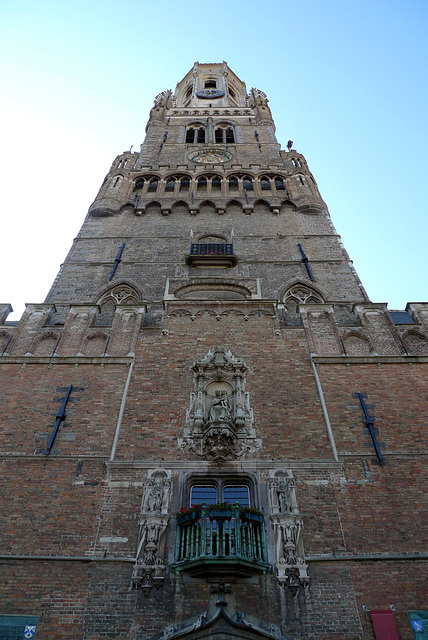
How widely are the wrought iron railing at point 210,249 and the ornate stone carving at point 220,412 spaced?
552 cm

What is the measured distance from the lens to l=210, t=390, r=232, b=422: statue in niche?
34.4 ft

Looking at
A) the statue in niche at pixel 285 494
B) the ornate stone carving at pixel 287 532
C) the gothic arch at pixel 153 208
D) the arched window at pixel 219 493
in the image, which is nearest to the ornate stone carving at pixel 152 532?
the arched window at pixel 219 493

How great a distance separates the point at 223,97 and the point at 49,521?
3776 centimetres

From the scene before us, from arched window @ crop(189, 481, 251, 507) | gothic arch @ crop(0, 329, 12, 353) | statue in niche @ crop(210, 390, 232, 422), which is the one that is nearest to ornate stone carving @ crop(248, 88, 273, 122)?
gothic arch @ crop(0, 329, 12, 353)

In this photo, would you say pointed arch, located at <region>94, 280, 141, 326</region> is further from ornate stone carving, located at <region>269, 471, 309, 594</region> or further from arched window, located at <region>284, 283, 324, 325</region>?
ornate stone carving, located at <region>269, 471, 309, 594</region>

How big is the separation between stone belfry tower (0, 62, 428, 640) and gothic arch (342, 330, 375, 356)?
5 cm

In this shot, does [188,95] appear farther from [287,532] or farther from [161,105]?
[287,532]

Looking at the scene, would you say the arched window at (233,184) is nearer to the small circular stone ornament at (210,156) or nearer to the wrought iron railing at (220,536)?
the small circular stone ornament at (210,156)

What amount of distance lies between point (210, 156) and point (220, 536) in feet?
70.8

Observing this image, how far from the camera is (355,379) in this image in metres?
12.0

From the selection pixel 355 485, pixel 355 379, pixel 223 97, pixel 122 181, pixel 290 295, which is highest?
pixel 223 97

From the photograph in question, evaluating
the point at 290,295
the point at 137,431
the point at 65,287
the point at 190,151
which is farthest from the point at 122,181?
the point at 137,431

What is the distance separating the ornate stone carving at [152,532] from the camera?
8.36 m

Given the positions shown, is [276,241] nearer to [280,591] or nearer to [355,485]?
[355,485]
